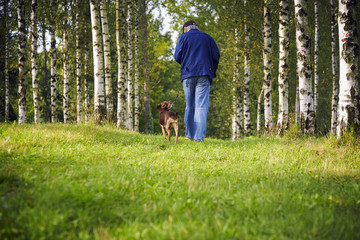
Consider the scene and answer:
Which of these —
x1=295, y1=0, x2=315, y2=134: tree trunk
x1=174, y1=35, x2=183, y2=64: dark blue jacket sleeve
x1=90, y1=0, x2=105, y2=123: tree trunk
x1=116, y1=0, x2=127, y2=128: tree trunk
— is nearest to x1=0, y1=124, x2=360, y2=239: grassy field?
x1=295, y1=0, x2=315, y2=134: tree trunk

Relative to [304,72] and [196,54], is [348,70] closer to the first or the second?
[304,72]

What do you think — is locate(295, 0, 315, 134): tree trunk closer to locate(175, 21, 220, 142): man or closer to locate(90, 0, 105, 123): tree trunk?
locate(175, 21, 220, 142): man

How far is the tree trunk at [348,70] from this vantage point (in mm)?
6426

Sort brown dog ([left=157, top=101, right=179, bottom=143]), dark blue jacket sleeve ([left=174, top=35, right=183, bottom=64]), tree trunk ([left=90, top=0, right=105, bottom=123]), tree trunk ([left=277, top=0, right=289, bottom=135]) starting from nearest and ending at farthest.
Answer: brown dog ([left=157, top=101, right=179, bottom=143])
dark blue jacket sleeve ([left=174, top=35, right=183, bottom=64])
tree trunk ([left=277, top=0, right=289, bottom=135])
tree trunk ([left=90, top=0, right=105, bottom=123])

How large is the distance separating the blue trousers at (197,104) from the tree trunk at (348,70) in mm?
3255

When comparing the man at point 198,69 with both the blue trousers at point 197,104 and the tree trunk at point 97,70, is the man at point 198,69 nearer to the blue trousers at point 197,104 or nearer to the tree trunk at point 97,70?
the blue trousers at point 197,104

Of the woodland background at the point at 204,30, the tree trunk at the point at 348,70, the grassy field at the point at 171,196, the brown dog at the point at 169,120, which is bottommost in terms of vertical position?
the grassy field at the point at 171,196

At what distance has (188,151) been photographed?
243 inches

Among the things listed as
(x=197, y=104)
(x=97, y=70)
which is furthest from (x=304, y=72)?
(x=97, y=70)

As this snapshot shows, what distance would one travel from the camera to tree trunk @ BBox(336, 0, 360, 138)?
6426mm

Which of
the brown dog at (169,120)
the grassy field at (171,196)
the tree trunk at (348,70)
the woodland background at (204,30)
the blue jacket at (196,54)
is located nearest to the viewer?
the grassy field at (171,196)

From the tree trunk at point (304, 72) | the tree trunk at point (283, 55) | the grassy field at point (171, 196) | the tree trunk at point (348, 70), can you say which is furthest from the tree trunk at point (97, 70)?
the tree trunk at point (348, 70)

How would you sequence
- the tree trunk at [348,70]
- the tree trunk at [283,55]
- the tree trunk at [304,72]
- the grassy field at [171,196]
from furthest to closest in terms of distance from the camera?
the tree trunk at [283,55]
the tree trunk at [304,72]
the tree trunk at [348,70]
the grassy field at [171,196]

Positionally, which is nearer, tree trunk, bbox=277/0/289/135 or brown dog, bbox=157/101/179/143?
brown dog, bbox=157/101/179/143
